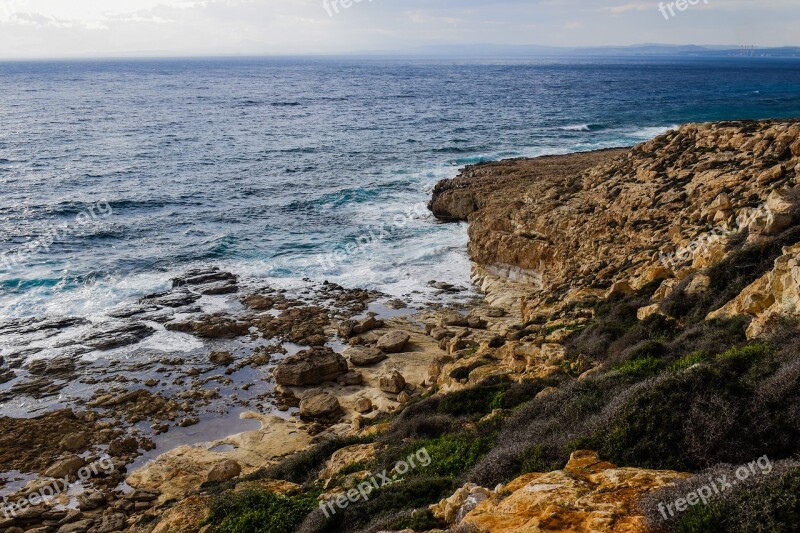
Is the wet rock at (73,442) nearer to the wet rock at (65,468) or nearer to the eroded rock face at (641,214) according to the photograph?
the wet rock at (65,468)

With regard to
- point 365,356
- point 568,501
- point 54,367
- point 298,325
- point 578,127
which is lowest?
Result: point 54,367

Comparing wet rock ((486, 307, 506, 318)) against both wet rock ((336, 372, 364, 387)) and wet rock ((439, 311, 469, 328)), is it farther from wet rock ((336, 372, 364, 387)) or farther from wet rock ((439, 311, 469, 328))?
wet rock ((336, 372, 364, 387))

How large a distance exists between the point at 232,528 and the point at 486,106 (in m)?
98.0

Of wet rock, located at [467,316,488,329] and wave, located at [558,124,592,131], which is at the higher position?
wave, located at [558,124,592,131]

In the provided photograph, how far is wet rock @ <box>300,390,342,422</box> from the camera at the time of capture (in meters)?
19.5

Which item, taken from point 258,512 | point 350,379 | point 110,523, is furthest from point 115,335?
point 258,512

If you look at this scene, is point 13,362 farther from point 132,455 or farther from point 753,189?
point 753,189

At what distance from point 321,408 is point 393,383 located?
2.52 metres

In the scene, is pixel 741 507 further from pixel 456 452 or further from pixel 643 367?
pixel 456 452

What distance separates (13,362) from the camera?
22.8m

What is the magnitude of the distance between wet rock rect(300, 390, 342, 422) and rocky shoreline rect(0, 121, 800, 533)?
0.07 meters

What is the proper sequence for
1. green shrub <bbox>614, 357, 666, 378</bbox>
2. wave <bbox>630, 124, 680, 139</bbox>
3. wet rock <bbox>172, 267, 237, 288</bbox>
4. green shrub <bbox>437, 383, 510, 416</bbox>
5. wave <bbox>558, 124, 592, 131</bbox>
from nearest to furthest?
1. green shrub <bbox>614, 357, 666, 378</bbox>
2. green shrub <bbox>437, 383, 510, 416</bbox>
3. wet rock <bbox>172, 267, 237, 288</bbox>
4. wave <bbox>630, 124, 680, 139</bbox>
5. wave <bbox>558, 124, 592, 131</bbox>

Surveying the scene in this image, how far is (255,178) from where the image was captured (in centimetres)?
5222

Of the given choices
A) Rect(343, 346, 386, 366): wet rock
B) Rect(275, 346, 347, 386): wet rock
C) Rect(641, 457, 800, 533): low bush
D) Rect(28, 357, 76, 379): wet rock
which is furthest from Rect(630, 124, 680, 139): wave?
Rect(641, 457, 800, 533): low bush
